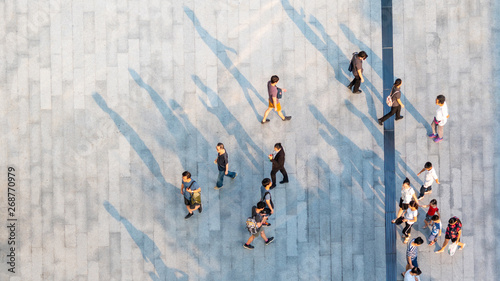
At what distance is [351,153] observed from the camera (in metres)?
14.2

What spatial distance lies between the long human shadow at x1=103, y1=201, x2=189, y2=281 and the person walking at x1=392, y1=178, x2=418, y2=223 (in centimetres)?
700

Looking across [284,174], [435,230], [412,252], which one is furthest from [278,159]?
[435,230]

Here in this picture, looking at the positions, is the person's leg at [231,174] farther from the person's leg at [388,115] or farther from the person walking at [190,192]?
the person's leg at [388,115]

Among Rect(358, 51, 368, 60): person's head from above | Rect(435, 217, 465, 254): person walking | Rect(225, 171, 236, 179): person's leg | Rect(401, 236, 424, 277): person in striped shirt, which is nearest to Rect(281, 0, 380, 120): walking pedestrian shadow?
Rect(358, 51, 368, 60): person's head from above

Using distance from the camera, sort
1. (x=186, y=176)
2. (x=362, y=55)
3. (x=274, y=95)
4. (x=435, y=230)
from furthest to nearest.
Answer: (x=435, y=230) < (x=274, y=95) < (x=362, y=55) < (x=186, y=176)

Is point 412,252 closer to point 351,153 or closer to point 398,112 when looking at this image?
point 351,153

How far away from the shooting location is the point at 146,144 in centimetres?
1411

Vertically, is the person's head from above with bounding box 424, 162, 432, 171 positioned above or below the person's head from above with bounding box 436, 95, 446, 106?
below

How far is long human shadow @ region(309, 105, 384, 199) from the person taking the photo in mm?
14180

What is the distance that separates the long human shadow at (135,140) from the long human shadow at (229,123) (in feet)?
7.76

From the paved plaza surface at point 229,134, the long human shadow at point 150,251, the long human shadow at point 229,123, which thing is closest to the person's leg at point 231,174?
the paved plaza surface at point 229,134

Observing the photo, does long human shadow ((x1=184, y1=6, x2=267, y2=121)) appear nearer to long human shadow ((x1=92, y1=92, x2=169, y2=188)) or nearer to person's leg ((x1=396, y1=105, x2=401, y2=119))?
long human shadow ((x1=92, y1=92, x2=169, y2=188))

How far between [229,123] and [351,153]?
403cm

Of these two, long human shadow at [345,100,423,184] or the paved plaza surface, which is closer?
the paved plaza surface
